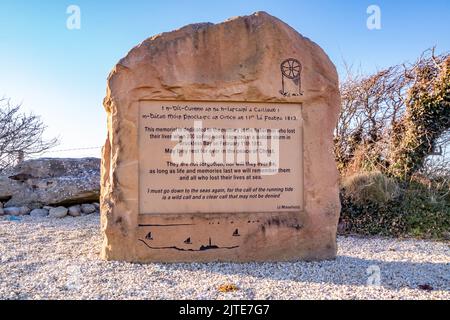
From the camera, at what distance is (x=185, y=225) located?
430 cm

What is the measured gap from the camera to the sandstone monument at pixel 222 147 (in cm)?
430

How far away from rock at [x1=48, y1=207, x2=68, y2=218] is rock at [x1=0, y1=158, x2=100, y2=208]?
193 mm

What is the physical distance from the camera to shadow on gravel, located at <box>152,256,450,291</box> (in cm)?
374

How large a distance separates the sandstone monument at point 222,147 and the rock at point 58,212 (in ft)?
12.1

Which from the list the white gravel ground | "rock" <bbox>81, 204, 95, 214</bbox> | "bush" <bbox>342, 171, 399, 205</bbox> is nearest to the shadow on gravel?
the white gravel ground

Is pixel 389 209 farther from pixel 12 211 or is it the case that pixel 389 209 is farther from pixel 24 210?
pixel 12 211

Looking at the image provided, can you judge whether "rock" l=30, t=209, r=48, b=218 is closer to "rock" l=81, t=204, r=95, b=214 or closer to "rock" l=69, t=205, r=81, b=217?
"rock" l=69, t=205, r=81, b=217

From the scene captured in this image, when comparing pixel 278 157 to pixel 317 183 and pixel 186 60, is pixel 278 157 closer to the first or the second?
pixel 317 183

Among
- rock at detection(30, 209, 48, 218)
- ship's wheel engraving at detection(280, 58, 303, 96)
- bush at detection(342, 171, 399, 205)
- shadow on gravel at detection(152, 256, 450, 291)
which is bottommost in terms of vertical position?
shadow on gravel at detection(152, 256, 450, 291)

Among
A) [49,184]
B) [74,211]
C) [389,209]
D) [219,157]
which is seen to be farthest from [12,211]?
[389,209]

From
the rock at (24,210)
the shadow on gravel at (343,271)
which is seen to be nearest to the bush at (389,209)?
the shadow on gravel at (343,271)

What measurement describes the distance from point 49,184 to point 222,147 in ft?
16.2

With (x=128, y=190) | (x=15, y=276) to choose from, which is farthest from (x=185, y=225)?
(x=15, y=276)
